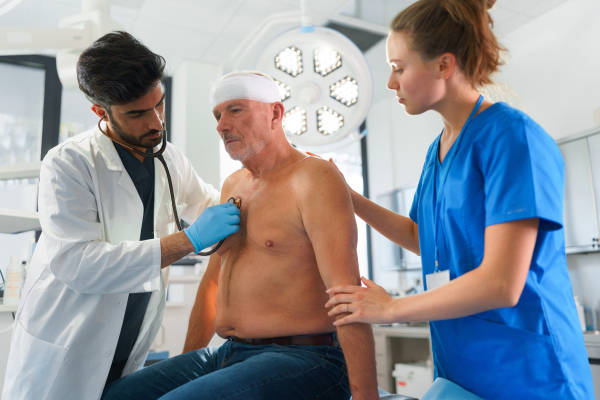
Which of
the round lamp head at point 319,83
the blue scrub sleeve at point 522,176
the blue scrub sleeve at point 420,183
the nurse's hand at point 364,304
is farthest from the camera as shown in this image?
the round lamp head at point 319,83

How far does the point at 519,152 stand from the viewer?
0.92 m

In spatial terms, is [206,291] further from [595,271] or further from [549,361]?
[595,271]

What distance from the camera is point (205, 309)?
5.59 ft

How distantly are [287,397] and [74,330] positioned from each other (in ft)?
2.26

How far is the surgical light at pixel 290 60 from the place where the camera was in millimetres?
1641

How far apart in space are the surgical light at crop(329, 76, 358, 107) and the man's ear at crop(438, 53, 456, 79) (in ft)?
2.00

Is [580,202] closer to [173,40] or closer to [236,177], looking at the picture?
A: [236,177]

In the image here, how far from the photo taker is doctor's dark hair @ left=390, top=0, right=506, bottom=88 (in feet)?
3.43

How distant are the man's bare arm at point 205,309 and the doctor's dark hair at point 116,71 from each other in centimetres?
63

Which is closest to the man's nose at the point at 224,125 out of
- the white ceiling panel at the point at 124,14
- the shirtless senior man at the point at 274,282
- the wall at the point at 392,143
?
the shirtless senior man at the point at 274,282

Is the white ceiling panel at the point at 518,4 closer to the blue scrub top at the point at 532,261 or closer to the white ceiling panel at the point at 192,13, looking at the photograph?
the white ceiling panel at the point at 192,13

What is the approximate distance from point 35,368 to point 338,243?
96 cm

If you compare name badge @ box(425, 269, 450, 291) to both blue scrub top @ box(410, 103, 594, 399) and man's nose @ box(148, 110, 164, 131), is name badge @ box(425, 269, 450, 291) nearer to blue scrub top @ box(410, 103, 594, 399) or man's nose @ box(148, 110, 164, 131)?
blue scrub top @ box(410, 103, 594, 399)

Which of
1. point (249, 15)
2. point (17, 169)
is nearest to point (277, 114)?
point (17, 169)
